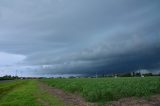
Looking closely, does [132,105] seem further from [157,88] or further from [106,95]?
[157,88]

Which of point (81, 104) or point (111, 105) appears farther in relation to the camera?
point (81, 104)

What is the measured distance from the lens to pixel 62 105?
30422 millimetres

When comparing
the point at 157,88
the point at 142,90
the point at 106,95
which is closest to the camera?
the point at 106,95

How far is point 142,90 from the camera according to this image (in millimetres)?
36281

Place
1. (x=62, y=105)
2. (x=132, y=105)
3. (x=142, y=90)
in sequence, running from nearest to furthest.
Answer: (x=132, y=105)
(x=62, y=105)
(x=142, y=90)

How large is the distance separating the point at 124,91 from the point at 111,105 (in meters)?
8.05

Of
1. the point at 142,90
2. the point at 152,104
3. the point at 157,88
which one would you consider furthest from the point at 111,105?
the point at 157,88

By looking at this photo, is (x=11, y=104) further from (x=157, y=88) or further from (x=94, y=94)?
(x=157, y=88)

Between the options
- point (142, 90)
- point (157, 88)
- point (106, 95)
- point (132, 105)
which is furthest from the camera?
point (157, 88)

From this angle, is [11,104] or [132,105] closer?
[132,105]

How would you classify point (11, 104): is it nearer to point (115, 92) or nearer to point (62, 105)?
point (62, 105)

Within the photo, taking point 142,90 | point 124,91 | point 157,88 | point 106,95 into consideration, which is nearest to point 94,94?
point 106,95

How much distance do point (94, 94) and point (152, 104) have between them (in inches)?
331

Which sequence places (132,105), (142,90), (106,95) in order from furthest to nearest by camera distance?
(142,90), (106,95), (132,105)
